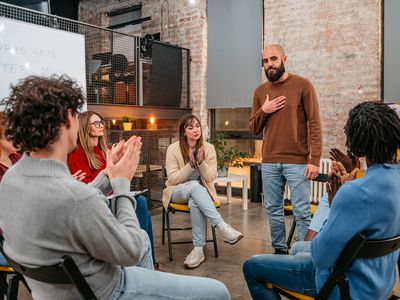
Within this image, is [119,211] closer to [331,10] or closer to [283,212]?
[283,212]

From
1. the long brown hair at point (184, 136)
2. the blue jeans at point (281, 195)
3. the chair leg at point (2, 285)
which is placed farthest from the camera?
the long brown hair at point (184, 136)

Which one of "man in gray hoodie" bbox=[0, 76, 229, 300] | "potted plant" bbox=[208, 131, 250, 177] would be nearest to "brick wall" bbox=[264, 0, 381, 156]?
"potted plant" bbox=[208, 131, 250, 177]

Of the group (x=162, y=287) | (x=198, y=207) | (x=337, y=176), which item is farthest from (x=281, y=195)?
(x=162, y=287)

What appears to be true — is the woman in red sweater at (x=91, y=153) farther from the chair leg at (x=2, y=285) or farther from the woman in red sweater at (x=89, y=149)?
the chair leg at (x=2, y=285)

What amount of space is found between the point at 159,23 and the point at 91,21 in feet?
5.98

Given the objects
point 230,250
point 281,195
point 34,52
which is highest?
point 34,52

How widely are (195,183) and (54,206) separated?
216cm

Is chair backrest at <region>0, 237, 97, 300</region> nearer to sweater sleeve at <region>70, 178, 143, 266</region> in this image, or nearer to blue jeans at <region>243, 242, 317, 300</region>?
sweater sleeve at <region>70, 178, 143, 266</region>

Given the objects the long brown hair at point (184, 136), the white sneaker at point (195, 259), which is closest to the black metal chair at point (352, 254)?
the white sneaker at point (195, 259)

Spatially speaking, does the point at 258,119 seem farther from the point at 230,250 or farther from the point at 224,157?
the point at 224,157

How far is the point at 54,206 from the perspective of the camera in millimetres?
1028

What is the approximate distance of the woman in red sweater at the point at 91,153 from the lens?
2662mm

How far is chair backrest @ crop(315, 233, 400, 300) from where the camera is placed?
1227 mm

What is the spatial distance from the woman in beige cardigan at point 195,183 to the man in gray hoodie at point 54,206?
1.81m
